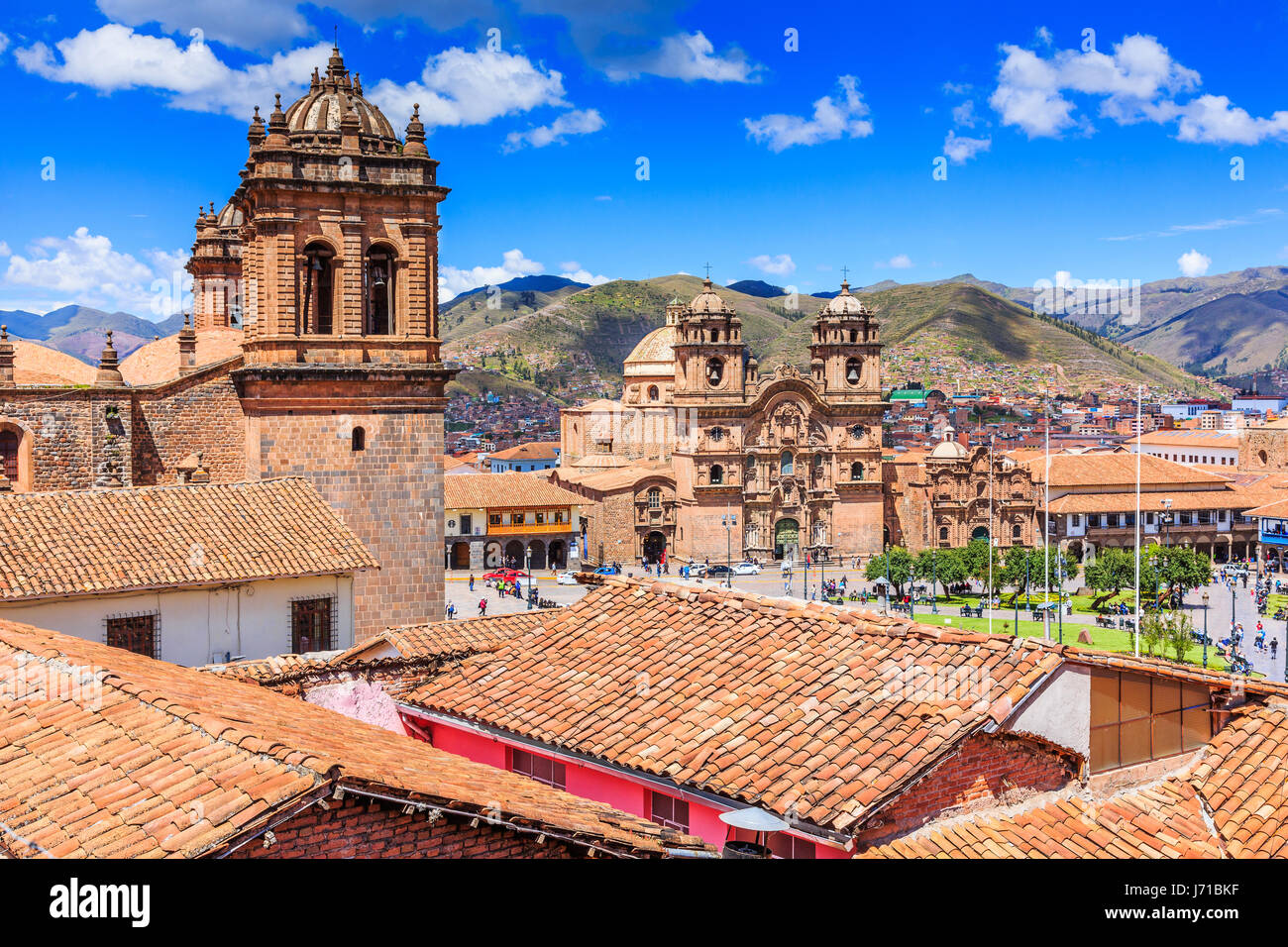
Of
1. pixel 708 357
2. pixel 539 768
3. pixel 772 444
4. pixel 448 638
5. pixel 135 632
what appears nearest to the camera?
pixel 539 768

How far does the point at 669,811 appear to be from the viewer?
8477 mm

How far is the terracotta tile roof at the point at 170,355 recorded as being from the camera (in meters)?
24.9

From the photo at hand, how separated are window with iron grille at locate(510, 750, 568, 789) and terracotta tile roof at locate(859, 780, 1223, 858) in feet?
9.31

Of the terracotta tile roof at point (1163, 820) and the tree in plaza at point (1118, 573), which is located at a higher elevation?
the terracotta tile roof at point (1163, 820)

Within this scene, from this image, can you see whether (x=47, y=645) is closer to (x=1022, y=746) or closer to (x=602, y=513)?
(x=1022, y=746)

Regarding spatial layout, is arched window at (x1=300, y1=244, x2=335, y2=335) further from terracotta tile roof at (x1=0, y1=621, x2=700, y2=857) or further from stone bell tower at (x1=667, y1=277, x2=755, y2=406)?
stone bell tower at (x1=667, y1=277, x2=755, y2=406)

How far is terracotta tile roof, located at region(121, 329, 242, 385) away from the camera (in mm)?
24938

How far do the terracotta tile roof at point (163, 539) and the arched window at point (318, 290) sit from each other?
15.7 ft

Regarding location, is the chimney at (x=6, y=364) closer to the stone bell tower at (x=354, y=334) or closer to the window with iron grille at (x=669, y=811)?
the stone bell tower at (x=354, y=334)

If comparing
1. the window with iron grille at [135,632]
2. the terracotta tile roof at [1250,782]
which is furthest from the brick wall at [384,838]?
the window with iron grille at [135,632]

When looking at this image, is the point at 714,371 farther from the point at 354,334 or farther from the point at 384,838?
the point at 384,838

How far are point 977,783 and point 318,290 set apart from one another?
17.0 meters

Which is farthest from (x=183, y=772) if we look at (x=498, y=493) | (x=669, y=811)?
(x=498, y=493)

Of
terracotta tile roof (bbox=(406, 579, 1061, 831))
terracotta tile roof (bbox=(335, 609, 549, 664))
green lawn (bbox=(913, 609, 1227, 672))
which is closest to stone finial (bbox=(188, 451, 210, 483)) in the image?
terracotta tile roof (bbox=(335, 609, 549, 664))
